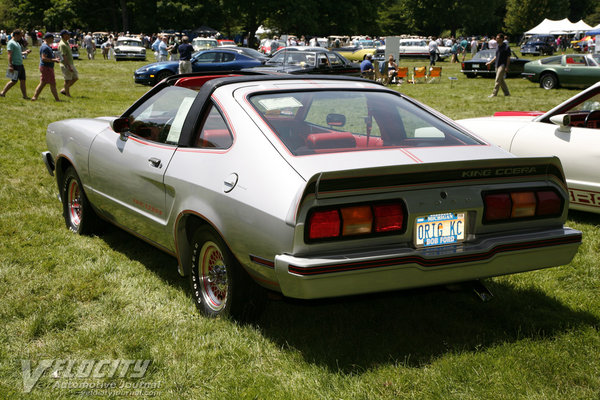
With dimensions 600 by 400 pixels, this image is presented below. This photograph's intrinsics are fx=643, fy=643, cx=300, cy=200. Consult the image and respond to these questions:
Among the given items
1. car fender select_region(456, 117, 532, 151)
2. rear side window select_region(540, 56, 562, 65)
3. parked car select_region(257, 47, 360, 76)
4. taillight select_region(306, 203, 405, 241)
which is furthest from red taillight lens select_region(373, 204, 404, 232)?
rear side window select_region(540, 56, 562, 65)

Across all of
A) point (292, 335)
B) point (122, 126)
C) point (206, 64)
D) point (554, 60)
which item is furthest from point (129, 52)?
point (292, 335)

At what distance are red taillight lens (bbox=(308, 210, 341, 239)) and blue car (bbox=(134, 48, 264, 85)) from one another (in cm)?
2034

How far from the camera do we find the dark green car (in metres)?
22.2

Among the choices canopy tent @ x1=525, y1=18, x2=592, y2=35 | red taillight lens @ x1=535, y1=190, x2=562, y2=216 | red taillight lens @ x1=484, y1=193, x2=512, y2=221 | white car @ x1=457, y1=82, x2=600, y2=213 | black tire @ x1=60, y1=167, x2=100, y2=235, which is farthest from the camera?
canopy tent @ x1=525, y1=18, x2=592, y2=35

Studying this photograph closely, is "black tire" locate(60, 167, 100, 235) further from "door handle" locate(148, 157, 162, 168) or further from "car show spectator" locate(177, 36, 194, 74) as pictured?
"car show spectator" locate(177, 36, 194, 74)

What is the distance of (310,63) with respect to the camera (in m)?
20.8

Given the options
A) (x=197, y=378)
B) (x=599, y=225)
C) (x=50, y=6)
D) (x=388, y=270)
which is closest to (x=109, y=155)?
(x=197, y=378)

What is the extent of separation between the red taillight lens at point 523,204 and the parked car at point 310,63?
Answer: 671 inches

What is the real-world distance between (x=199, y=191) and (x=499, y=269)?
1.73 metres

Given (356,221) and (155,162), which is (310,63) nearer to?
(155,162)

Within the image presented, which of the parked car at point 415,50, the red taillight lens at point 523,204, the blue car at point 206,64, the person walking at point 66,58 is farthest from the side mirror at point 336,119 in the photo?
the parked car at point 415,50

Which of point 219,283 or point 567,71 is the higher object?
point 219,283

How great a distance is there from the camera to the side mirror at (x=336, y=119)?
14.1 feet

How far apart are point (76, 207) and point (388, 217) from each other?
3705 mm
